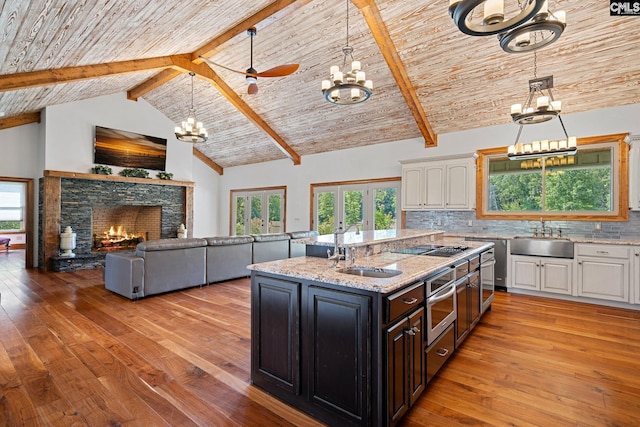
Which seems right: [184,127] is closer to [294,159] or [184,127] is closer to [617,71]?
[294,159]

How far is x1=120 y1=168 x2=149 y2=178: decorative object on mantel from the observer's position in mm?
8125

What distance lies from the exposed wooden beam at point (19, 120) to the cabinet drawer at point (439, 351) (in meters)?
9.70

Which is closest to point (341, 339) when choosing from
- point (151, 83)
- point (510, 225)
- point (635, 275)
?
point (635, 275)

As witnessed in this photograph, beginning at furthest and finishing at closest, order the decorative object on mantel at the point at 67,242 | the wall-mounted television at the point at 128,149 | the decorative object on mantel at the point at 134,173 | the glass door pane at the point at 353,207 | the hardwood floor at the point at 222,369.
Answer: the glass door pane at the point at 353,207 → the decorative object on mantel at the point at 134,173 → the wall-mounted television at the point at 128,149 → the decorative object on mantel at the point at 67,242 → the hardwood floor at the point at 222,369

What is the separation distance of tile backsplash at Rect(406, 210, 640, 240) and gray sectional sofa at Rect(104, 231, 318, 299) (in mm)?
3509

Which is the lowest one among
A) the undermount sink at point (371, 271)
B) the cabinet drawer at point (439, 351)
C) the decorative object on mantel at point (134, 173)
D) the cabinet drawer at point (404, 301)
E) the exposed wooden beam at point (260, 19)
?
the cabinet drawer at point (439, 351)

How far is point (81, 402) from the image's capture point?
7.13 ft

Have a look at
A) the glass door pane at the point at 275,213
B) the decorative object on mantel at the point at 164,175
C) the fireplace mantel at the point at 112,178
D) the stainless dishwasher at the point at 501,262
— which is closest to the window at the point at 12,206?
the fireplace mantel at the point at 112,178

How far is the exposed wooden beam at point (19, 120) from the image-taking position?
719 cm

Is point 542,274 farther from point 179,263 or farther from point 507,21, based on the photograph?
point 179,263

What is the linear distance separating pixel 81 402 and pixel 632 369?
14.3ft

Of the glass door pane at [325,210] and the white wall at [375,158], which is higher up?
the white wall at [375,158]

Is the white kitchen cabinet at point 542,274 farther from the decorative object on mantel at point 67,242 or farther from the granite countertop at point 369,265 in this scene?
the decorative object on mantel at point 67,242

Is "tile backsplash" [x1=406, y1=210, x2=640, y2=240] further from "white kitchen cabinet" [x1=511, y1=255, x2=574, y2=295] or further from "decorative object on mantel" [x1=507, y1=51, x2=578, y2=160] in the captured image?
"decorative object on mantel" [x1=507, y1=51, x2=578, y2=160]
